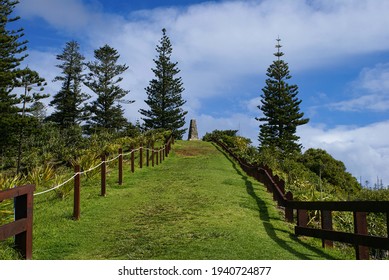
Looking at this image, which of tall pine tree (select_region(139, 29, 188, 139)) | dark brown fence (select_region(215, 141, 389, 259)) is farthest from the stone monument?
dark brown fence (select_region(215, 141, 389, 259))

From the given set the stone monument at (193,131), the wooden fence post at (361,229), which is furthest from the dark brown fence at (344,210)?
the stone monument at (193,131)

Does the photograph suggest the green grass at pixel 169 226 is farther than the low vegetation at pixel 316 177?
No

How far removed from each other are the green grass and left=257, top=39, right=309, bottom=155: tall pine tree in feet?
124

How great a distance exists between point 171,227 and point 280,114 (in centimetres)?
4378

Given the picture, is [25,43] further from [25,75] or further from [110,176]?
[110,176]

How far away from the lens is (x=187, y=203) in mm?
9859

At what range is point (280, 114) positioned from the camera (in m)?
49.9

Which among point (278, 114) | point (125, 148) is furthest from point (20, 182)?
point (278, 114)

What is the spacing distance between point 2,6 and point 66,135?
1458 cm

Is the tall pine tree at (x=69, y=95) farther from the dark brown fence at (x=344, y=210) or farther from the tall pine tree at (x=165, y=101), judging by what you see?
the dark brown fence at (x=344, y=210)

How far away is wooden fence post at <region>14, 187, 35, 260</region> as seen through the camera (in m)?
5.66

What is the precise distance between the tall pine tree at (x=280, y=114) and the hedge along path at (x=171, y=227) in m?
38.0

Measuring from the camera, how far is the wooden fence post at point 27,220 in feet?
18.6

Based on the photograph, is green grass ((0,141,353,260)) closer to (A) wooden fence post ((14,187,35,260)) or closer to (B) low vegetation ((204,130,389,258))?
(A) wooden fence post ((14,187,35,260))
